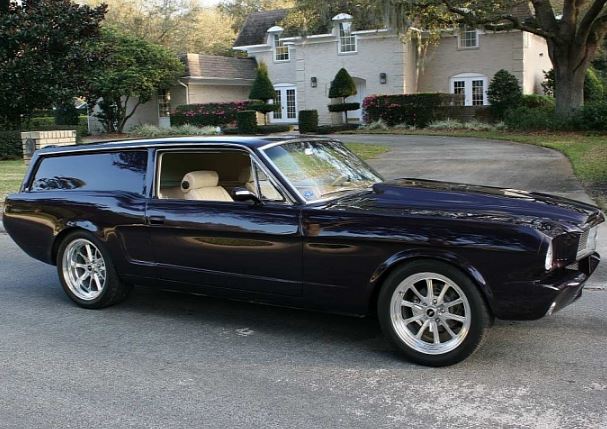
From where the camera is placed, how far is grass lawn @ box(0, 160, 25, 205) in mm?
13703

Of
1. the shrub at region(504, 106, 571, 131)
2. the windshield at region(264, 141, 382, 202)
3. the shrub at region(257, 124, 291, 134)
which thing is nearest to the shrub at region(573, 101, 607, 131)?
the shrub at region(504, 106, 571, 131)

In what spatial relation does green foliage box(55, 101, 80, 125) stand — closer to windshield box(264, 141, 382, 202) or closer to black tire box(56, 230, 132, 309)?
black tire box(56, 230, 132, 309)

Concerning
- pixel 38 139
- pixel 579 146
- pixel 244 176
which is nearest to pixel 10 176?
pixel 38 139

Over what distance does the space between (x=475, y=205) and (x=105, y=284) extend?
3418 mm

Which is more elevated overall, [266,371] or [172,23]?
[172,23]

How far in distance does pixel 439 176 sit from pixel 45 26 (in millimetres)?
13538

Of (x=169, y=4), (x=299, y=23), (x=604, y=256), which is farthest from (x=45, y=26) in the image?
(x=169, y=4)

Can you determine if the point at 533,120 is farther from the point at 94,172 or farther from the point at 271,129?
the point at 94,172

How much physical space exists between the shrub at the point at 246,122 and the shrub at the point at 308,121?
2.28m

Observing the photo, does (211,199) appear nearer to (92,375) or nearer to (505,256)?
(92,375)

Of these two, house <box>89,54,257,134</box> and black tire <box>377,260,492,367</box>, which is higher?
house <box>89,54,257,134</box>

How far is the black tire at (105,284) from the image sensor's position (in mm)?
5906

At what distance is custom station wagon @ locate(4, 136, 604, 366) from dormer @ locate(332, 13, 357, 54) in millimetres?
29678

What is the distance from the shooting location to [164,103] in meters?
37.7
